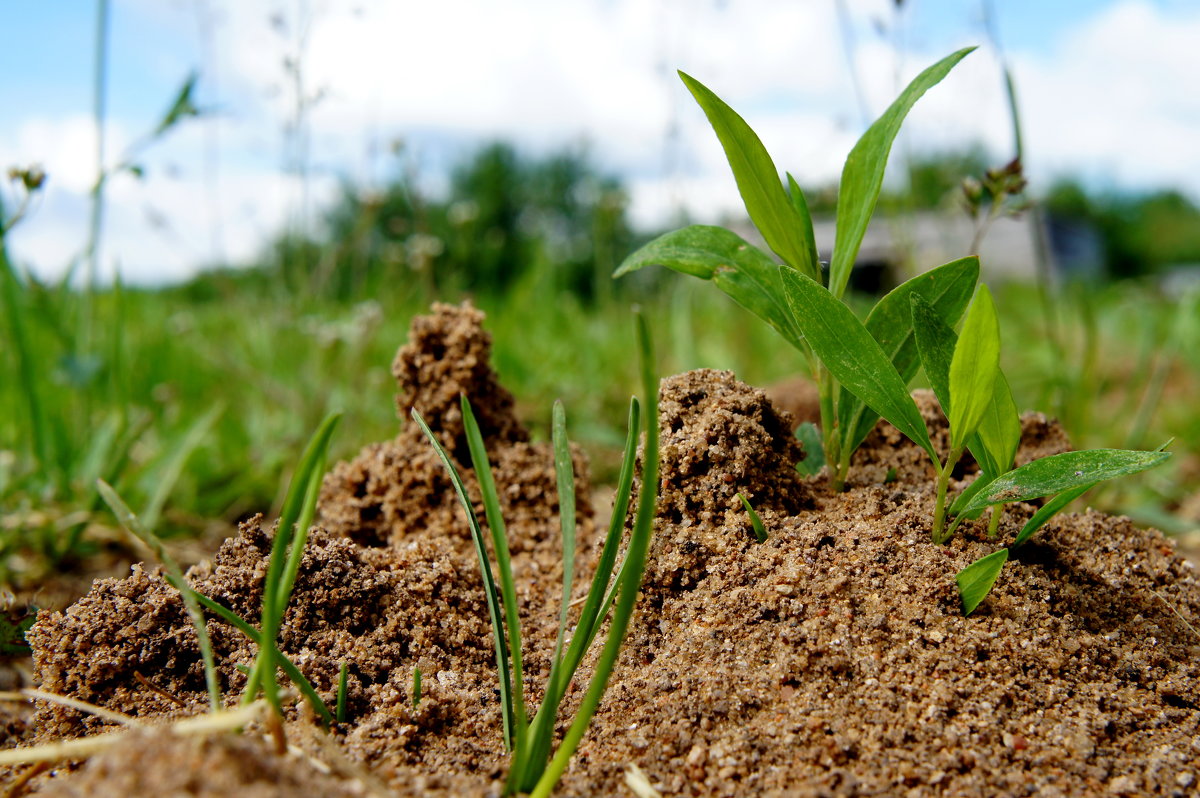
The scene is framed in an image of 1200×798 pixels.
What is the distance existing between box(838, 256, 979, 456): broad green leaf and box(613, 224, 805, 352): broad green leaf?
97 mm

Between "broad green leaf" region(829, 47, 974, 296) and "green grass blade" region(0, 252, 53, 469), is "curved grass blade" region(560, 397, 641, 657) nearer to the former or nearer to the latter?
"broad green leaf" region(829, 47, 974, 296)

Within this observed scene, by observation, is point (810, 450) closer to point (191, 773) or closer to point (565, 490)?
point (565, 490)

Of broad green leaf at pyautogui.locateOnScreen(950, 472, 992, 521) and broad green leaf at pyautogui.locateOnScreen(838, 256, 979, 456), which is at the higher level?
broad green leaf at pyautogui.locateOnScreen(838, 256, 979, 456)

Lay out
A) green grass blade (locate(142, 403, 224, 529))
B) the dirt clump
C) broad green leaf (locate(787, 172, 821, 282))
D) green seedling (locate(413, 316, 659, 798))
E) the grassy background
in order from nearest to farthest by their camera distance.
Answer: the dirt clump, green seedling (locate(413, 316, 659, 798)), broad green leaf (locate(787, 172, 821, 282)), green grass blade (locate(142, 403, 224, 529)), the grassy background

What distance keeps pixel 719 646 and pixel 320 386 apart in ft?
6.96

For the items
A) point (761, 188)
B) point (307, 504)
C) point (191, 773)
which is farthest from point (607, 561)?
point (761, 188)

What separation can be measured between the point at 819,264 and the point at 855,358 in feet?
0.57

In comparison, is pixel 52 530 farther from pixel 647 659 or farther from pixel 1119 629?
pixel 1119 629

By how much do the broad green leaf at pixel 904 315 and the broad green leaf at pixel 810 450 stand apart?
3.5 inches

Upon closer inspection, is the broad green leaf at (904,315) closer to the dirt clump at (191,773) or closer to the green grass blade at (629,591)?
the green grass blade at (629,591)

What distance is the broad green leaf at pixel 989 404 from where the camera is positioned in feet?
2.93

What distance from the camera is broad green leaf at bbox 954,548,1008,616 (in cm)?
82

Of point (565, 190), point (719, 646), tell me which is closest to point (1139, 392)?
point (719, 646)

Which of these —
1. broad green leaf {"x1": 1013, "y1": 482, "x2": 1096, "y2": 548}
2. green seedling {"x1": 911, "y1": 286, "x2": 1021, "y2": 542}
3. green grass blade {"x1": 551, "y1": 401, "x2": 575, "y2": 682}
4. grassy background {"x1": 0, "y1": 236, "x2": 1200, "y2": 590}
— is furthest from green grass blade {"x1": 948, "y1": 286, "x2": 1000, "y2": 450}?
grassy background {"x1": 0, "y1": 236, "x2": 1200, "y2": 590}
